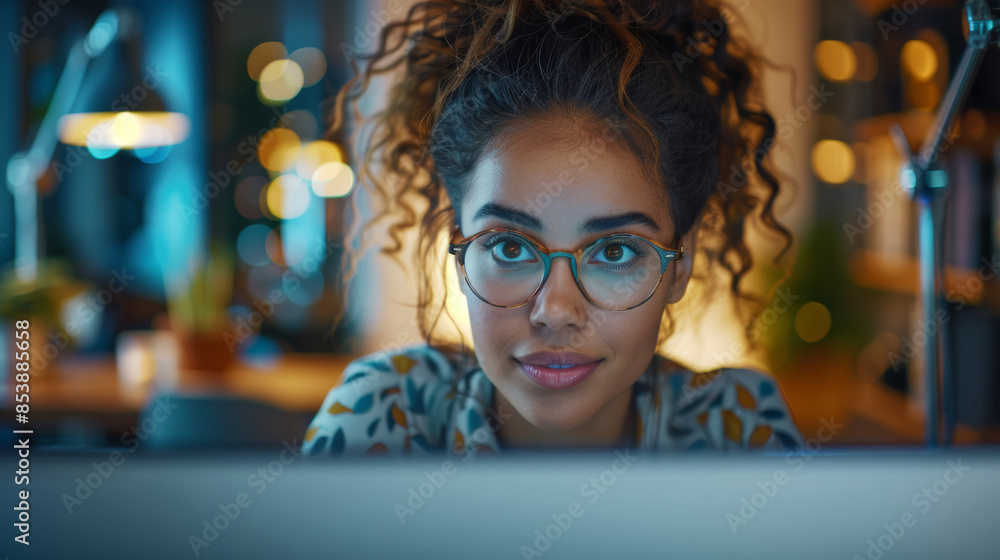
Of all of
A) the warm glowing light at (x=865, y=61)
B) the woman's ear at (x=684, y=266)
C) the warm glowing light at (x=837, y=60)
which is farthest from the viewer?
the warm glowing light at (x=837, y=60)

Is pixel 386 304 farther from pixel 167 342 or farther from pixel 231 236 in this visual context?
pixel 231 236

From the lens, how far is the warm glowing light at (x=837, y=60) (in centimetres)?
344

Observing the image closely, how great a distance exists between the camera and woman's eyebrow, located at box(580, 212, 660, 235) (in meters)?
0.73

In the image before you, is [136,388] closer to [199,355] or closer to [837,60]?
[199,355]

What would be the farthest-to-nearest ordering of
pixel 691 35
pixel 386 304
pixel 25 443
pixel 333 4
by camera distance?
pixel 333 4 → pixel 386 304 → pixel 691 35 → pixel 25 443

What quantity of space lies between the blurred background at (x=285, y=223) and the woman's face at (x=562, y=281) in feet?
0.38

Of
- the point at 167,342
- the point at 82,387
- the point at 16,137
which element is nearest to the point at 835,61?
the point at 167,342

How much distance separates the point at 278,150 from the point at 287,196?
31 centimetres

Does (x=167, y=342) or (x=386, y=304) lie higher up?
(x=386, y=304)

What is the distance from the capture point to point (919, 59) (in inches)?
115

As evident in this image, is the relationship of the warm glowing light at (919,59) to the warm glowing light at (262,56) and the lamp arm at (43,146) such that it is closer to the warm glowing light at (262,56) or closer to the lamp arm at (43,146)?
the lamp arm at (43,146)

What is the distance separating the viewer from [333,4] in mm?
4902

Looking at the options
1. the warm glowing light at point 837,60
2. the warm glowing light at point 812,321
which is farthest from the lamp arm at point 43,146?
the warm glowing light at point 837,60

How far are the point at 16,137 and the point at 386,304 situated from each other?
1902 millimetres
